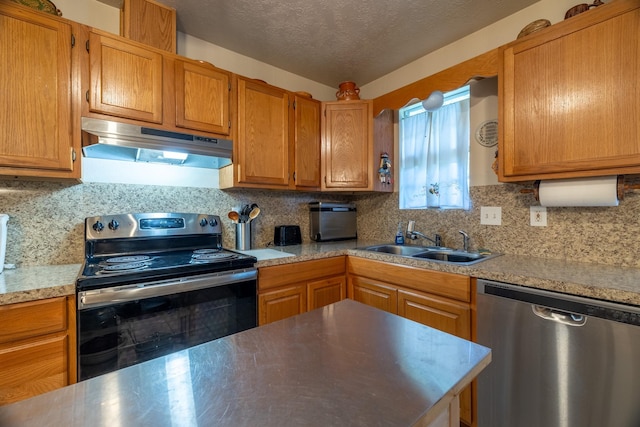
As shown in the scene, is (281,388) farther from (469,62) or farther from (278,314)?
(469,62)

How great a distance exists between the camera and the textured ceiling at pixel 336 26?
1775 mm

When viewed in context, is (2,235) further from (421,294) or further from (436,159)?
(436,159)

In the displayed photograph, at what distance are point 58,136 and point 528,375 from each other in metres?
2.51

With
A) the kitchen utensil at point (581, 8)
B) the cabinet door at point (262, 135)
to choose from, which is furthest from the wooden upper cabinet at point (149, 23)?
the kitchen utensil at point (581, 8)

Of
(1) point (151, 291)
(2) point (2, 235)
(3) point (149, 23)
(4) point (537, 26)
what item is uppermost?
(3) point (149, 23)

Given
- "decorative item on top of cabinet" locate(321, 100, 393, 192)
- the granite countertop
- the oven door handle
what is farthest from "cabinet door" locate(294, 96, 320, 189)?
the oven door handle

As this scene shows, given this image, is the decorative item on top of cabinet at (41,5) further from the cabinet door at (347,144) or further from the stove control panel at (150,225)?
the cabinet door at (347,144)

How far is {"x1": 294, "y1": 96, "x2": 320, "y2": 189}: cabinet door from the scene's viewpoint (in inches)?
91.2

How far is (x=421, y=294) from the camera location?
5.54 ft

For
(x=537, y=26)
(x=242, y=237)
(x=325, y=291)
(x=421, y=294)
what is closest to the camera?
(x=537, y=26)

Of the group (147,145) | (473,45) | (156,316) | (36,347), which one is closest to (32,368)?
(36,347)

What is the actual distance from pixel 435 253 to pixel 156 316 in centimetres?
182

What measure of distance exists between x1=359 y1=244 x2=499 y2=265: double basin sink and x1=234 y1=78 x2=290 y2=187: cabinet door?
39.0 inches

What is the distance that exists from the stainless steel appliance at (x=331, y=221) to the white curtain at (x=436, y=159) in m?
0.53
